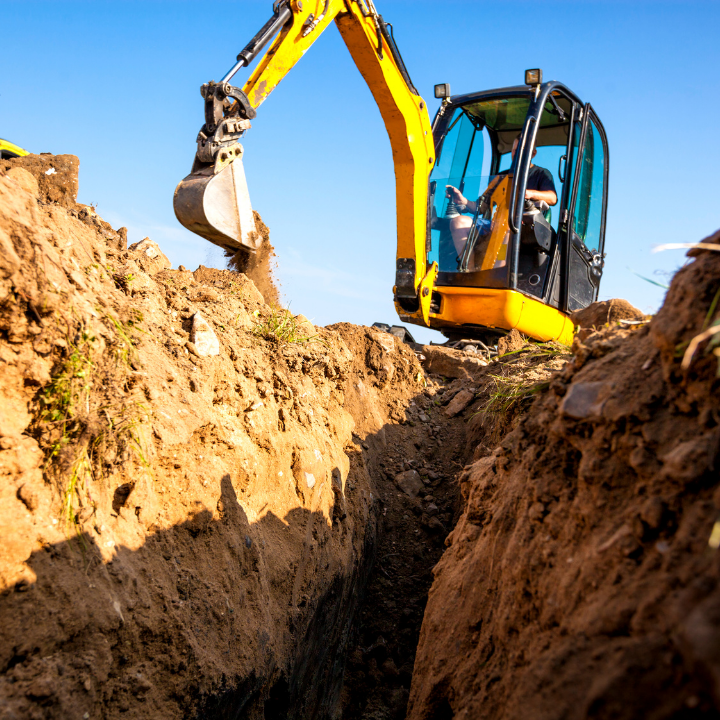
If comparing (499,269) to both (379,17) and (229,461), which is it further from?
(229,461)

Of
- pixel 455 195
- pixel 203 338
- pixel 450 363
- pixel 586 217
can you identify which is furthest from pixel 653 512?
pixel 586 217

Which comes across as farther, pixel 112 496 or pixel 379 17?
pixel 379 17

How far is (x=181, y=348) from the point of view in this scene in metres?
3.42

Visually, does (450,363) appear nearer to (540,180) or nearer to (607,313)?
(540,180)

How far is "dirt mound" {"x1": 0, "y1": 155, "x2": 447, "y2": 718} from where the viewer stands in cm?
216

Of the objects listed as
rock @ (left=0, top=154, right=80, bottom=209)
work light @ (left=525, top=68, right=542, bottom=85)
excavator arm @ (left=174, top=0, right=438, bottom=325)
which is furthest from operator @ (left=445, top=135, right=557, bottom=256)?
rock @ (left=0, top=154, right=80, bottom=209)

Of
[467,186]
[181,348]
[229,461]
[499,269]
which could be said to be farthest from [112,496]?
[467,186]

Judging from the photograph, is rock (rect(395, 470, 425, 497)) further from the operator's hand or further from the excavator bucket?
the operator's hand

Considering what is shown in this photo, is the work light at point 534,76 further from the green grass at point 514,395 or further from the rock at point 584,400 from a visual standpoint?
the rock at point 584,400

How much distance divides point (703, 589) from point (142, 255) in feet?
12.2

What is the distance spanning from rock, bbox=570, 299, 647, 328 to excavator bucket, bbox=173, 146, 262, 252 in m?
2.76

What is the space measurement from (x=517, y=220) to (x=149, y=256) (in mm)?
4222

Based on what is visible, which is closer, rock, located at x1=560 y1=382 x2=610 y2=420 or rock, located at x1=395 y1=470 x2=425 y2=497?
rock, located at x1=560 y1=382 x2=610 y2=420

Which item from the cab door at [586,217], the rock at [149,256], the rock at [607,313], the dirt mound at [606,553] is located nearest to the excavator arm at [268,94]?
the rock at [149,256]
